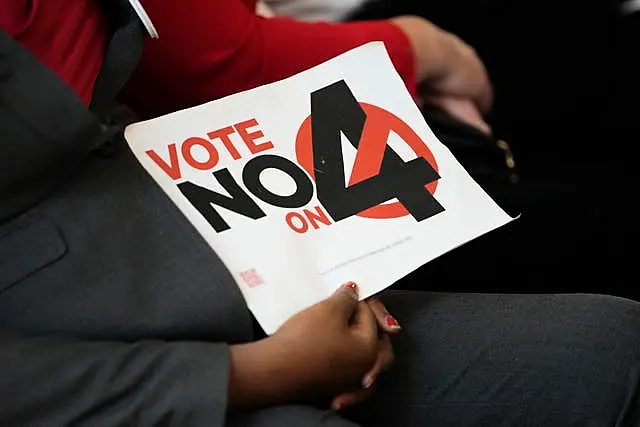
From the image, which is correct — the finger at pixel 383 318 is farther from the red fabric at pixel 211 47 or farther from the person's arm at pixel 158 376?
the red fabric at pixel 211 47

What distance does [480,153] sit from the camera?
120cm

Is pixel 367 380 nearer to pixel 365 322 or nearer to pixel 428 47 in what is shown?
pixel 365 322

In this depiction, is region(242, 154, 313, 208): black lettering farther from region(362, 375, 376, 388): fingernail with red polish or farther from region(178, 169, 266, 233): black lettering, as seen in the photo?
region(362, 375, 376, 388): fingernail with red polish

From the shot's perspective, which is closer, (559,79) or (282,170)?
(282,170)

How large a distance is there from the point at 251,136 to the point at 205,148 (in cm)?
4

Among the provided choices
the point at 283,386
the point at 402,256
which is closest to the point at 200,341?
the point at 283,386

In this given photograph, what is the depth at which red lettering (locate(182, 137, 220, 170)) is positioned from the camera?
0.84 m

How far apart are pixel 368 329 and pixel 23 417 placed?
0.27 metres

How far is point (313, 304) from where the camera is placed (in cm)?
79

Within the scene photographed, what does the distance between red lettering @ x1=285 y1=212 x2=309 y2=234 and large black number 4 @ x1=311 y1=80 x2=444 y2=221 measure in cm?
3

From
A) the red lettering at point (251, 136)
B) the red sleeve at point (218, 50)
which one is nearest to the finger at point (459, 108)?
the red sleeve at point (218, 50)

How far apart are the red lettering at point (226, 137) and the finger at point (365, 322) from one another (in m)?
0.16

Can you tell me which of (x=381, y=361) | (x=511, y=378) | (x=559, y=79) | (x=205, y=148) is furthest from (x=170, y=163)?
(x=559, y=79)

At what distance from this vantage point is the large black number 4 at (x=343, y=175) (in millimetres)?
853
